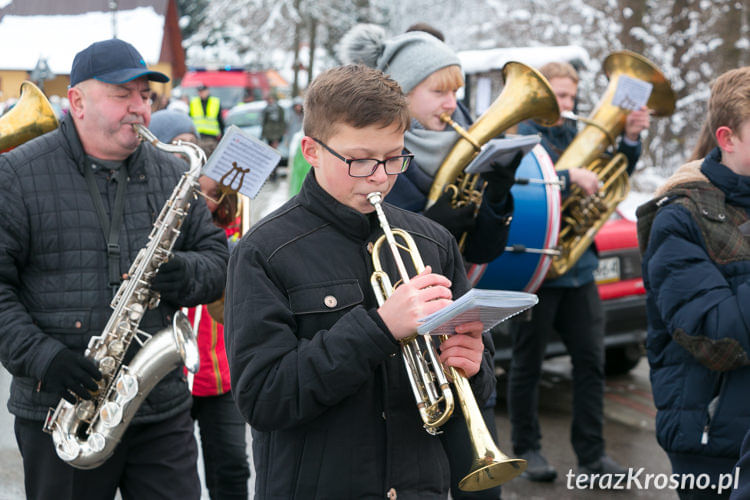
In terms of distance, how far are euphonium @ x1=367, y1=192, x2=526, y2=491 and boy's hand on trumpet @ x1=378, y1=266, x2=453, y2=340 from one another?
0.18 feet

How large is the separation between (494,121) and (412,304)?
2136 millimetres

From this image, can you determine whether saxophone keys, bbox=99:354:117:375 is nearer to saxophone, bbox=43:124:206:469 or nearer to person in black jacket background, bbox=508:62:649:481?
saxophone, bbox=43:124:206:469

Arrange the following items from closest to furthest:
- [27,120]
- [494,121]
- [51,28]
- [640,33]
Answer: [27,120] < [494,121] < [51,28] < [640,33]

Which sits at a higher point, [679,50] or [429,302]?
[429,302]

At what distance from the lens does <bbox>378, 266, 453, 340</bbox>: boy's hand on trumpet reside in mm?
2100

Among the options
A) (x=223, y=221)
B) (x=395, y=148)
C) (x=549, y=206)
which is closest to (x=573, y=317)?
(x=549, y=206)

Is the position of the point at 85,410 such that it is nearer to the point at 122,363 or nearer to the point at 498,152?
the point at 122,363

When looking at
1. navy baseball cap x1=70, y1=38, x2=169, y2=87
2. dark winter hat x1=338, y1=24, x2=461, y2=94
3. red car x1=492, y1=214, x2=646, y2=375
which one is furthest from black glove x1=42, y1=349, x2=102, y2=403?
red car x1=492, y1=214, x2=646, y2=375

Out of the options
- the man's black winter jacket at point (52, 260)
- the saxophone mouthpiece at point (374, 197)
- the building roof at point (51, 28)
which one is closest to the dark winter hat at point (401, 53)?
the man's black winter jacket at point (52, 260)

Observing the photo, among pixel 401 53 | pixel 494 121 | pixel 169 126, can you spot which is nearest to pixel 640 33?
pixel 169 126

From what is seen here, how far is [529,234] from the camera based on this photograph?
4645 mm

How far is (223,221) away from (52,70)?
15.4 feet

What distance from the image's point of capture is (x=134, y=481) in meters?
3.23

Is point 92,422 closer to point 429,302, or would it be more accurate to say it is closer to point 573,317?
point 429,302
